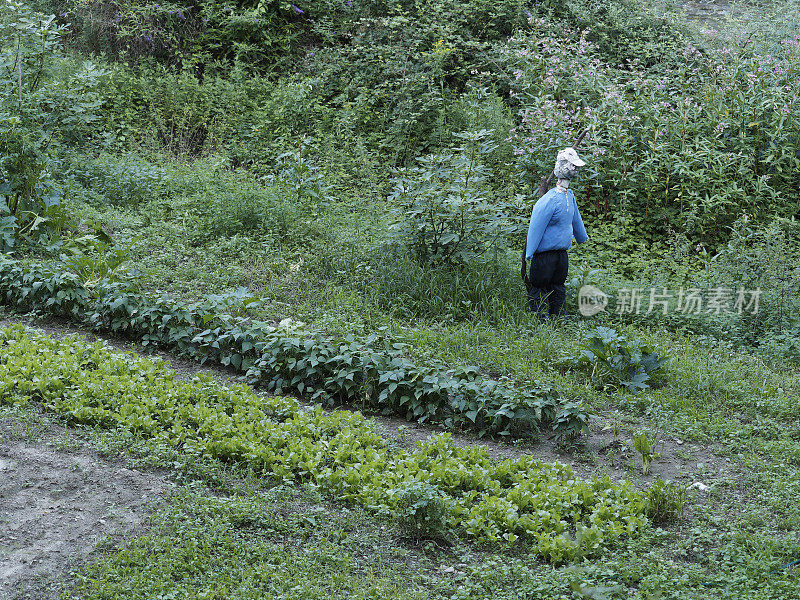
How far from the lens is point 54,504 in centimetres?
443

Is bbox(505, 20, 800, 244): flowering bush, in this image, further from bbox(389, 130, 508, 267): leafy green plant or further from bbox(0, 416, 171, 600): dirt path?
bbox(0, 416, 171, 600): dirt path


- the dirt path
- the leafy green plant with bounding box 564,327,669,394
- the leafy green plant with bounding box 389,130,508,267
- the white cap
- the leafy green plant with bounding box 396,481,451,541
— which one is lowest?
the dirt path

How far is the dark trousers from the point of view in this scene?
776cm

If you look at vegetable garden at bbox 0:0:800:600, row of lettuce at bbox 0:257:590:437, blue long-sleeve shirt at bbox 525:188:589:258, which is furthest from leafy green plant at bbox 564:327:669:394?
blue long-sleeve shirt at bbox 525:188:589:258

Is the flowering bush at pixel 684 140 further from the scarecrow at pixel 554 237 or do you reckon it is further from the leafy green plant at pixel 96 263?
the leafy green plant at pixel 96 263

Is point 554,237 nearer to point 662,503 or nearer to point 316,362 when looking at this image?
point 316,362

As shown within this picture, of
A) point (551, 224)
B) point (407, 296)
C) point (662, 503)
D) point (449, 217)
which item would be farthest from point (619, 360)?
point (449, 217)

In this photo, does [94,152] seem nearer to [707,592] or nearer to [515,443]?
[515,443]

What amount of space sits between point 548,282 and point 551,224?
0.58 meters

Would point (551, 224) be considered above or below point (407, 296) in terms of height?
above

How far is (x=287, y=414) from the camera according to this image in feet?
18.6

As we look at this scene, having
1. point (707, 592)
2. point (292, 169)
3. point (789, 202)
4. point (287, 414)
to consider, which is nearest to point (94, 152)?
point (292, 169)

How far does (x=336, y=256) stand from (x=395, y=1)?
25.2 feet

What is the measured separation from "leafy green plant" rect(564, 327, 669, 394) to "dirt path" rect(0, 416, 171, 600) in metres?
3.59
